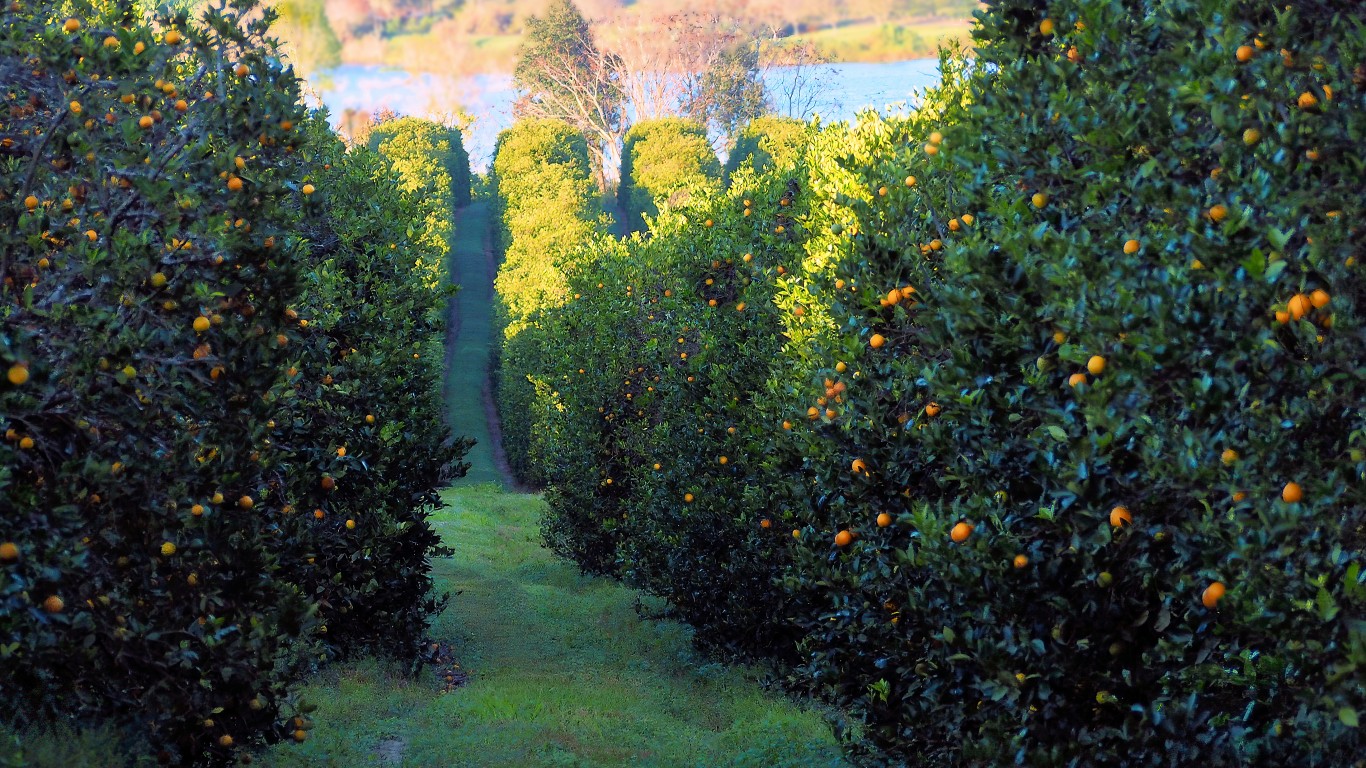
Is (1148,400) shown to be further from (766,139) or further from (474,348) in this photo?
(766,139)

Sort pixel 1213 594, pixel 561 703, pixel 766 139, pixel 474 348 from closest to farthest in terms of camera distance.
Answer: pixel 1213 594 < pixel 561 703 < pixel 474 348 < pixel 766 139

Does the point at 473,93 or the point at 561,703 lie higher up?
the point at 473,93

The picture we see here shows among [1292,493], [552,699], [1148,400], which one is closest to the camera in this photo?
[1292,493]

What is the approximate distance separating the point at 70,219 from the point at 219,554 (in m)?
1.69

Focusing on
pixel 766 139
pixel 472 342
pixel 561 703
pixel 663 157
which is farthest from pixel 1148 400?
pixel 663 157

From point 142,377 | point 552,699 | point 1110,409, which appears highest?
point 142,377

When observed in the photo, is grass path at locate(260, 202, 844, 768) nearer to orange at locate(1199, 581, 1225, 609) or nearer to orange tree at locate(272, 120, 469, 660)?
orange tree at locate(272, 120, 469, 660)

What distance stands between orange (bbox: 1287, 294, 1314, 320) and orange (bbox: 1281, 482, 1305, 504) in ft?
1.82

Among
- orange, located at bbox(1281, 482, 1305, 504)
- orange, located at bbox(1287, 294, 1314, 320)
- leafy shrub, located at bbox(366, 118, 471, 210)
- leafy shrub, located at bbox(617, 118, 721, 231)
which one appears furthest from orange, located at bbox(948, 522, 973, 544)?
leafy shrub, located at bbox(366, 118, 471, 210)

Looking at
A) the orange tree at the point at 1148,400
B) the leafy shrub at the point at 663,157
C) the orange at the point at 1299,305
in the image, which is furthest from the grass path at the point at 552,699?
the leafy shrub at the point at 663,157

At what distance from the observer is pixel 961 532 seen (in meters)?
4.76

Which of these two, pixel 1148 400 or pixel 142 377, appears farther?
pixel 142 377

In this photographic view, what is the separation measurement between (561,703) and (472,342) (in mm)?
33940

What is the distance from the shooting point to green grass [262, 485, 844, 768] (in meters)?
7.99
